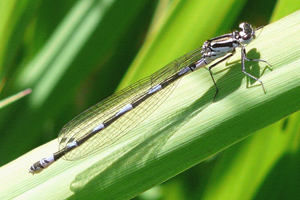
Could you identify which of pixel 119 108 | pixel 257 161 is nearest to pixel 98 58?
pixel 119 108

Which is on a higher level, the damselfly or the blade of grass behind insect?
the damselfly

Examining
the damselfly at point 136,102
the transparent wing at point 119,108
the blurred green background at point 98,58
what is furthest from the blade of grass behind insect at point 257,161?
the transparent wing at point 119,108

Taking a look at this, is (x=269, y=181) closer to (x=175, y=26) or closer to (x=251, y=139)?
(x=251, y=139)

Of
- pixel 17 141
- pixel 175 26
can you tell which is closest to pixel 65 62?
pixel 17 141

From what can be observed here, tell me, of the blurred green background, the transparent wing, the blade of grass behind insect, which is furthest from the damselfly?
the blade of grass behind insect

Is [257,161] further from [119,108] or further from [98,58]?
[98,58]

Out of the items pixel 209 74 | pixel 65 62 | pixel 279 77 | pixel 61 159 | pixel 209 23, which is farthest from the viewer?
pixel 65 62

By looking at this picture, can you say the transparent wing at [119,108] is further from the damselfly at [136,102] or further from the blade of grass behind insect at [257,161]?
the blade of grass behind insect at [257,161]

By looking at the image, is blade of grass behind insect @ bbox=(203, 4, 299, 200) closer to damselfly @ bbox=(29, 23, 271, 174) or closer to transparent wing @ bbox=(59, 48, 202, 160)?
damselfly @ bbox=(29, 23, 271, 174)
